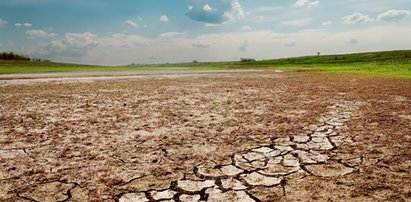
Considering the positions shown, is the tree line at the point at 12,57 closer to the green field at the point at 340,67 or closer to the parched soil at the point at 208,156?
the green field at the point at 340,67

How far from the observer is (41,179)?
3.40 m

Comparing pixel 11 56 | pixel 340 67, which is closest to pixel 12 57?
pixel 11 56

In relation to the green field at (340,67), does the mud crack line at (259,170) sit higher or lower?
lower

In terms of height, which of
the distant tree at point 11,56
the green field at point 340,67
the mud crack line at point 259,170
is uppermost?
the distant tree at point 11,56

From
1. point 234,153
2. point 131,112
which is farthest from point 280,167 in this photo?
point 131,112

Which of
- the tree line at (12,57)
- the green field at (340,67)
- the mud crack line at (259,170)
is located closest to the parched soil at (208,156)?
the mud crack line at (259,170)

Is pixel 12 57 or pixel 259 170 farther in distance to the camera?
pixel 12 57

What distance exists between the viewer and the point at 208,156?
4.13 meters

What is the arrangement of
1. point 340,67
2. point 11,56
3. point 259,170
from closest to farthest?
point 259,170 → point 340,67 → point 11,56

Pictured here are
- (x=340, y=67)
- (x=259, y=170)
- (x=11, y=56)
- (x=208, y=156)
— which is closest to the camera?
(x=259, y=170)

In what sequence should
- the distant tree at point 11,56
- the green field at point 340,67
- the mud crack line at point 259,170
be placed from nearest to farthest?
the mud crack line at point 259,170, the green field at point 340,67, the distant tree at point 11,56

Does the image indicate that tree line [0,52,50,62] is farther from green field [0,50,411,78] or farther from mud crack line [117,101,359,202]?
mud crack line [117,101,359,202]

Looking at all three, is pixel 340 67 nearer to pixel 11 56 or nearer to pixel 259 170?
pixel 259 170

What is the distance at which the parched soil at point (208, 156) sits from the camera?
303cm
